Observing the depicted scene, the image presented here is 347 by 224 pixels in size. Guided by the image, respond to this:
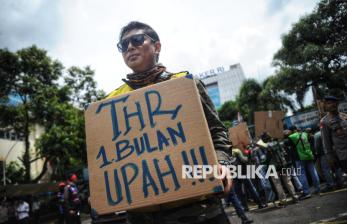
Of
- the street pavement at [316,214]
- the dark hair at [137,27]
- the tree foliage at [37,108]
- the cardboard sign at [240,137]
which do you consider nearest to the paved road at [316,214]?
the street pavement at [316,214]

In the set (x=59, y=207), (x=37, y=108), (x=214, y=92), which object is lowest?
(x=59, y=207)

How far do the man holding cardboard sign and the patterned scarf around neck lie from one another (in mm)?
318

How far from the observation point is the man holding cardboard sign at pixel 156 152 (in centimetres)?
163

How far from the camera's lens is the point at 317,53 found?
2278cm

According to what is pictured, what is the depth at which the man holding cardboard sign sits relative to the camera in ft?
5.34

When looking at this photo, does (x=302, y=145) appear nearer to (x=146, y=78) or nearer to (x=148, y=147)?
(x=146, y=78)

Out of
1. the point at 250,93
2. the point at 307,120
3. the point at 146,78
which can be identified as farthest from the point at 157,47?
the point at 250,93

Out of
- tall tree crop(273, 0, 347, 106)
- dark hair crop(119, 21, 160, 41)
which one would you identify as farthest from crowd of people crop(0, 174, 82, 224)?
tall tree crop(273, 0, 347, 106)

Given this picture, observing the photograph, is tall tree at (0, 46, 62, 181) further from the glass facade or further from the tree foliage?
the glass facade

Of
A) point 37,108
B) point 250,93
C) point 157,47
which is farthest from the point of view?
point 250,93

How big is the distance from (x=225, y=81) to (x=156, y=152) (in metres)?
117

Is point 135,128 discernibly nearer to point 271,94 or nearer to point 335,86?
point 335,86

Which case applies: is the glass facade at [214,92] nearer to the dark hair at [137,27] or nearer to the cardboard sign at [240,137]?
the cardboard sign at [240,137]

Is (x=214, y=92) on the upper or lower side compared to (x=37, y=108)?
upper
